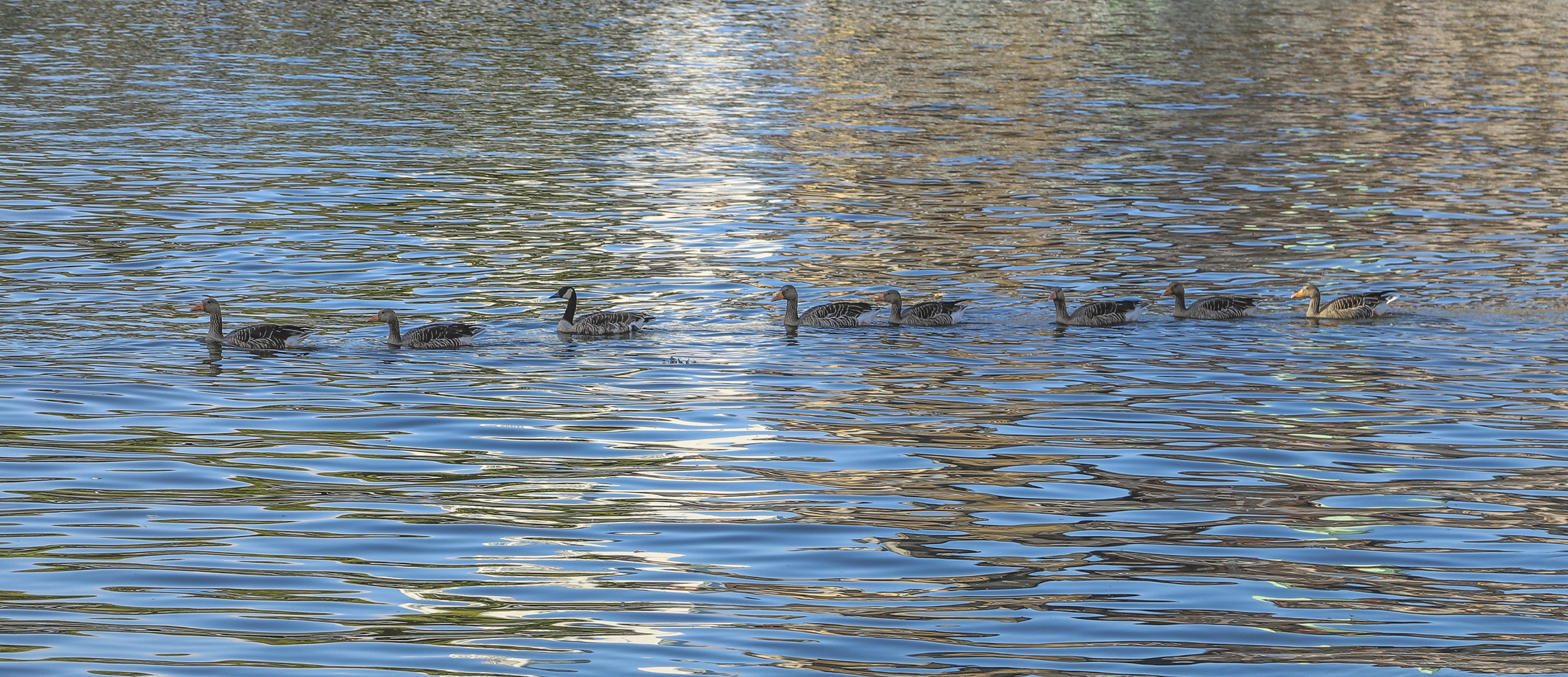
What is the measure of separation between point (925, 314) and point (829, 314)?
4.11 feet

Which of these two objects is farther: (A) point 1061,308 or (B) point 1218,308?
(B) point 1218,308

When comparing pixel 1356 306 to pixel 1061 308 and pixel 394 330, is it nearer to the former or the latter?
pixel 1061 308

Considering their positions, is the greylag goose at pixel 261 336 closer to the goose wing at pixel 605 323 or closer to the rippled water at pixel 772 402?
the rippled water at pixel 772 402

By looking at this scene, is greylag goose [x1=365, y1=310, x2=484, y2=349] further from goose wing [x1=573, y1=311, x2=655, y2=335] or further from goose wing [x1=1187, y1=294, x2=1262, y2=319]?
goose wing [x1=1187, y1=294, x2=1262, y2=319]

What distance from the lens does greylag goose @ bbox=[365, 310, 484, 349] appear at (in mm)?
22844

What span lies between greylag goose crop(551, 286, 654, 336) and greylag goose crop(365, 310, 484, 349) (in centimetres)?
148

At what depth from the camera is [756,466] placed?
55.7ft

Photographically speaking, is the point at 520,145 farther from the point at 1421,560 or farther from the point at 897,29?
the point at 897,29

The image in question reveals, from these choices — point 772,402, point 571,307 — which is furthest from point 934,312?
point 772,402

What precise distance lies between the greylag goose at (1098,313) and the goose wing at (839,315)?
248cm

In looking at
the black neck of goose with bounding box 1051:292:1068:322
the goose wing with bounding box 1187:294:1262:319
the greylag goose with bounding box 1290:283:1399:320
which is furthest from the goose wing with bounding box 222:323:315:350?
the greylag goose with bounding box 1290:283:1399:320

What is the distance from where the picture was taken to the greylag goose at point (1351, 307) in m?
24.5

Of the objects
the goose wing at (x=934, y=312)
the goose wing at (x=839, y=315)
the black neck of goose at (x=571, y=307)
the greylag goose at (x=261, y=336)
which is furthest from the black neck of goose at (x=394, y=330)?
the goose wing at (x=934, y=312)

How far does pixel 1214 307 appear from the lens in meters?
24.8
